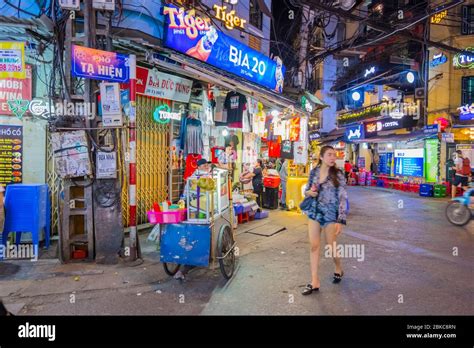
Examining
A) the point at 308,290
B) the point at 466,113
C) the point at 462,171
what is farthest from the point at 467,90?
the point at 308,290

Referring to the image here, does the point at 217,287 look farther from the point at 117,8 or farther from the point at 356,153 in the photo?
the point at 356,153

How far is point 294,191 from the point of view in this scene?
1326cm

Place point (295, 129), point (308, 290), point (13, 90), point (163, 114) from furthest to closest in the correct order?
point (295, 129), point (163, 114), point (13, 90), point (308, 290)

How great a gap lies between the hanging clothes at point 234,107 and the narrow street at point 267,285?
4644 millimetres

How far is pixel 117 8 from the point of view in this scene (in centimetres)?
701

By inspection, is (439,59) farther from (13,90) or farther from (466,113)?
(13,90)

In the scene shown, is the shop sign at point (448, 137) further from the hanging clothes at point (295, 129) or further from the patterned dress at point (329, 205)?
the patterned dress at point (329, 205)

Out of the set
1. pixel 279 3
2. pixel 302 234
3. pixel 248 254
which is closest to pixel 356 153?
pixel 279 3

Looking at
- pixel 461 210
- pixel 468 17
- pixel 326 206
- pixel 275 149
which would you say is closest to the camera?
pixel 326 206

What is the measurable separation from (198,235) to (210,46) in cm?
579

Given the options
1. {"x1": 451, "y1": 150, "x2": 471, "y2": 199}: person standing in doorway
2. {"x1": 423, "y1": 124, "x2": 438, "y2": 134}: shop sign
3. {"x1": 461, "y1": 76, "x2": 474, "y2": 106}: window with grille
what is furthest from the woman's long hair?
{"x1": 461, "y1": 76, "x2": 474, "y2": 106}: window with grille

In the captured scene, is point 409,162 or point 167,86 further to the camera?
point 409,162

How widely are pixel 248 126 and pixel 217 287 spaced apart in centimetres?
793

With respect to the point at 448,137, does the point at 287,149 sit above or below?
below
